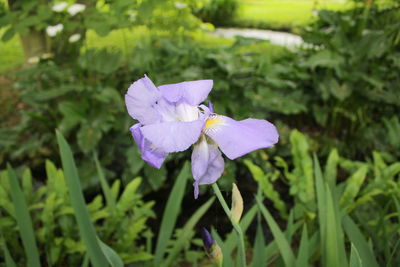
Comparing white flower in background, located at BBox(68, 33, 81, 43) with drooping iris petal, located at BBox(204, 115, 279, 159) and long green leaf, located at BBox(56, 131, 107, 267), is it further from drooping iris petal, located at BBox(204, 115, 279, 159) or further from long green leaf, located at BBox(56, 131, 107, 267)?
drooping iris petal, located at BBox(204, 115, 279, 159)

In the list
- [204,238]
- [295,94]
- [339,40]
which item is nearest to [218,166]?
[204,238]

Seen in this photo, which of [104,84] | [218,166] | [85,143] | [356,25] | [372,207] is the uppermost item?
[218,166]

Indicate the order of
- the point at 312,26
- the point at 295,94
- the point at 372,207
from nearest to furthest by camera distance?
the point at 372,207 → the point at 295,94 → the point at 312,26

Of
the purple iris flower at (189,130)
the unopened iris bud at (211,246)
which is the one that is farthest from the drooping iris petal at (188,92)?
the unopened iris bud at (211,246)

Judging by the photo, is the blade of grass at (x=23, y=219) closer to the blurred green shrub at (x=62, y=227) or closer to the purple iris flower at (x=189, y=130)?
the blurred green shrub at (x=62, y=227)

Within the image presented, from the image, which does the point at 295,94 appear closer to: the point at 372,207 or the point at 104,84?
the point at 372,207

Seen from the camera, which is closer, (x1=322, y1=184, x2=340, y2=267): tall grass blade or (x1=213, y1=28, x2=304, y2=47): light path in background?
(x1=322, y1=184, x2=340, y2=267): tall grass blade

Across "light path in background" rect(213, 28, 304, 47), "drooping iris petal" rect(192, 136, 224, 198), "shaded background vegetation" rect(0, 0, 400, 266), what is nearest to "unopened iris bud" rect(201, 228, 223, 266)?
"drooping iris petal" rect(192, 136, 224, 198)
